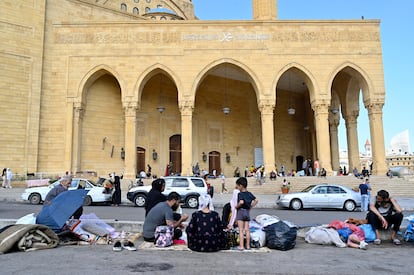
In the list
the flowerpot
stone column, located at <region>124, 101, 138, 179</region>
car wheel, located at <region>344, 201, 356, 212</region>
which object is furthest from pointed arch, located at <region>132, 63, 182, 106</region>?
car wheel, located at <region>344, 201, 356, 212</region>

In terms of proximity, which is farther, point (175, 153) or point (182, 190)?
point (175, 153)

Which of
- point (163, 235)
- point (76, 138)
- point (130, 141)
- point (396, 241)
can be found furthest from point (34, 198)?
point (396, 241)

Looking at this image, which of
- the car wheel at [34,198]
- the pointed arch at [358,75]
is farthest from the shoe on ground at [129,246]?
the pointed arch at [358,75]

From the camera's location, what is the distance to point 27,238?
15.8 ft

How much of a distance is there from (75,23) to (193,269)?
65.3 feet

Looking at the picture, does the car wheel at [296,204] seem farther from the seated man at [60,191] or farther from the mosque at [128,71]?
the seated man at [60,191]

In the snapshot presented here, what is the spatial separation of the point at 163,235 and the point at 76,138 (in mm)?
15786

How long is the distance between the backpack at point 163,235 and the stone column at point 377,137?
17644 millimetres

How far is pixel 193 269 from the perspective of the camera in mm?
3959

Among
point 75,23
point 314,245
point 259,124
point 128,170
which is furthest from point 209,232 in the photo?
point 259,124

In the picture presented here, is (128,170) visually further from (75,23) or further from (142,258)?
(142,258)

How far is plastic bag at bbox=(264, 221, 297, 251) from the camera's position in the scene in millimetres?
5109

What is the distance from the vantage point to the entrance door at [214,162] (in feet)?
79.0

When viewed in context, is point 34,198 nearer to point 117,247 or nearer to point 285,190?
point 117,247
